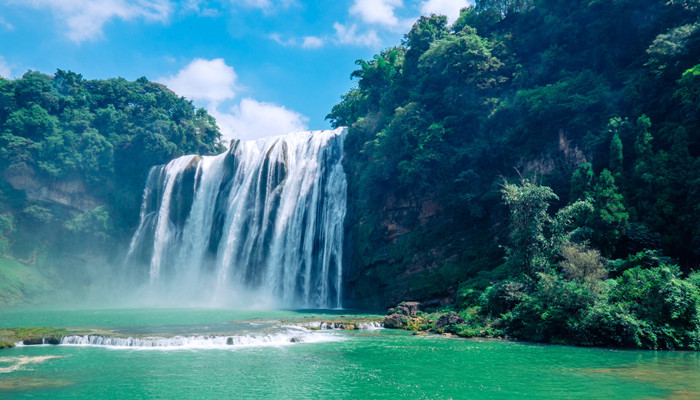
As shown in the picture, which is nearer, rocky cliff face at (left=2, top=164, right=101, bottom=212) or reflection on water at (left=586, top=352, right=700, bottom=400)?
reflection on water at (left=586, top=352, right=700, bottom=400)

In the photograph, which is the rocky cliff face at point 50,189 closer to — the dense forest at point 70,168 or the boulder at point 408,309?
the dense forest at point 70,168

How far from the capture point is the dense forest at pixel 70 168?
5116 centimetres

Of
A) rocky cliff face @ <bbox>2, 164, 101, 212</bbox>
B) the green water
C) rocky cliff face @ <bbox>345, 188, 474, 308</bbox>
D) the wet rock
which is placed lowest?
the green water

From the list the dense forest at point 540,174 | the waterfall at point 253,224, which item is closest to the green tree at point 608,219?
the dense forest at point 540,174

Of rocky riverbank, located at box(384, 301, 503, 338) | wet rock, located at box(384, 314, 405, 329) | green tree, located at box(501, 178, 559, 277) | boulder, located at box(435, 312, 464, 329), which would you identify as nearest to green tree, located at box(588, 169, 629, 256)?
green tree, located at box(501, 178, 559, 277)

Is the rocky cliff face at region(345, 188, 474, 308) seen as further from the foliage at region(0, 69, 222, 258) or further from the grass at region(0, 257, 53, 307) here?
the grass at region(0, 257, 53, 307)

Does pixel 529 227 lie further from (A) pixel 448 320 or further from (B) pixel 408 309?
(B) pixel 408 309

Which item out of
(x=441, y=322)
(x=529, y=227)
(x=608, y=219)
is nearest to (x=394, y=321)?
(x=441, y=322)

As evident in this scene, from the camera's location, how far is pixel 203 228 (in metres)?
46.8

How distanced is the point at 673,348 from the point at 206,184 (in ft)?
136

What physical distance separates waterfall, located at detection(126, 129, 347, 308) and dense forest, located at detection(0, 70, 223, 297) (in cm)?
423

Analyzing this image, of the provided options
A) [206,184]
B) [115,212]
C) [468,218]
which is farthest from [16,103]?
[468,218]

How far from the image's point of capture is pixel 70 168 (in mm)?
52656

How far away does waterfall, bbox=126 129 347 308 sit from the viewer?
38625 mm
